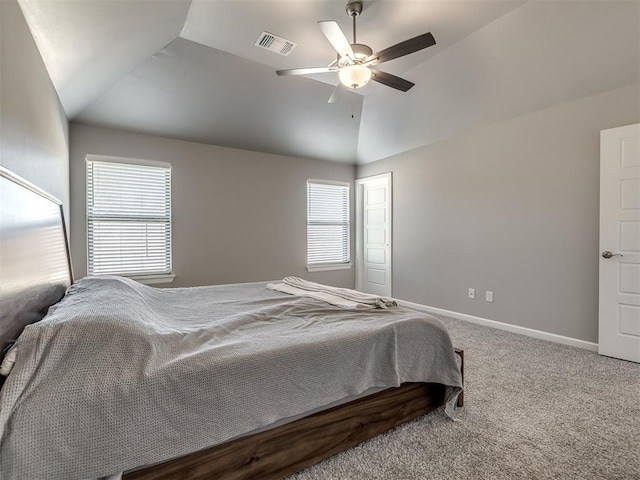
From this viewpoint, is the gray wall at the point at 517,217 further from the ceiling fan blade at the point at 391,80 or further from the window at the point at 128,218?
the window at the point at 128,218

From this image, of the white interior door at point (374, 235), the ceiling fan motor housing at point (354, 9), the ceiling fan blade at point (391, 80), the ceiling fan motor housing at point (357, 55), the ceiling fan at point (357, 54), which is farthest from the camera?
the white interior door at point (374, 235)

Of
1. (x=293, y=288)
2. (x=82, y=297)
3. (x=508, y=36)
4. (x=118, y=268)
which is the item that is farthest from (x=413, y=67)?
(x=118, y=268)

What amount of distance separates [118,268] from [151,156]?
1.44 meters

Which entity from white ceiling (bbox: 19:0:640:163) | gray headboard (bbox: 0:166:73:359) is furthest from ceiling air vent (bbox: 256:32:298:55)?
gray headboard (bbox: 0:166:73:359)

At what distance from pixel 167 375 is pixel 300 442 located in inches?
27.7

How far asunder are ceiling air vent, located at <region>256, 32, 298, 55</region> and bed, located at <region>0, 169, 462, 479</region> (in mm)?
2241

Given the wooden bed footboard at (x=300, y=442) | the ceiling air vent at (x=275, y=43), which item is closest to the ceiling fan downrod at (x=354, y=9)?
the ceiling air vent at (x=275, y=43)

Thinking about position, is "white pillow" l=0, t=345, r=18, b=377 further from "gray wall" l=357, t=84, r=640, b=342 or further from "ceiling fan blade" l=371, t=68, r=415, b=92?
"gray wall" l=357, t=84, r=640, b=342

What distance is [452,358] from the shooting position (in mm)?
1878

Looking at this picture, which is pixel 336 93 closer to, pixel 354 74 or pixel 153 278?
pixel 354 74

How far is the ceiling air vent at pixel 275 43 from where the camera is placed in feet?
9.57

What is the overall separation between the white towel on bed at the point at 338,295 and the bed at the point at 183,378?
0.13 m

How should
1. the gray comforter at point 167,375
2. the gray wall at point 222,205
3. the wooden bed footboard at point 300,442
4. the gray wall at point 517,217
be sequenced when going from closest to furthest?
the gray comforter at point 167,375 < the wooden bed footboard at point 300,442 < the gray wall at point 517,217 < the gray wall at point 222,205

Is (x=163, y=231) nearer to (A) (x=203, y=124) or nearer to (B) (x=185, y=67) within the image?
(A) (x=203, y=124)
